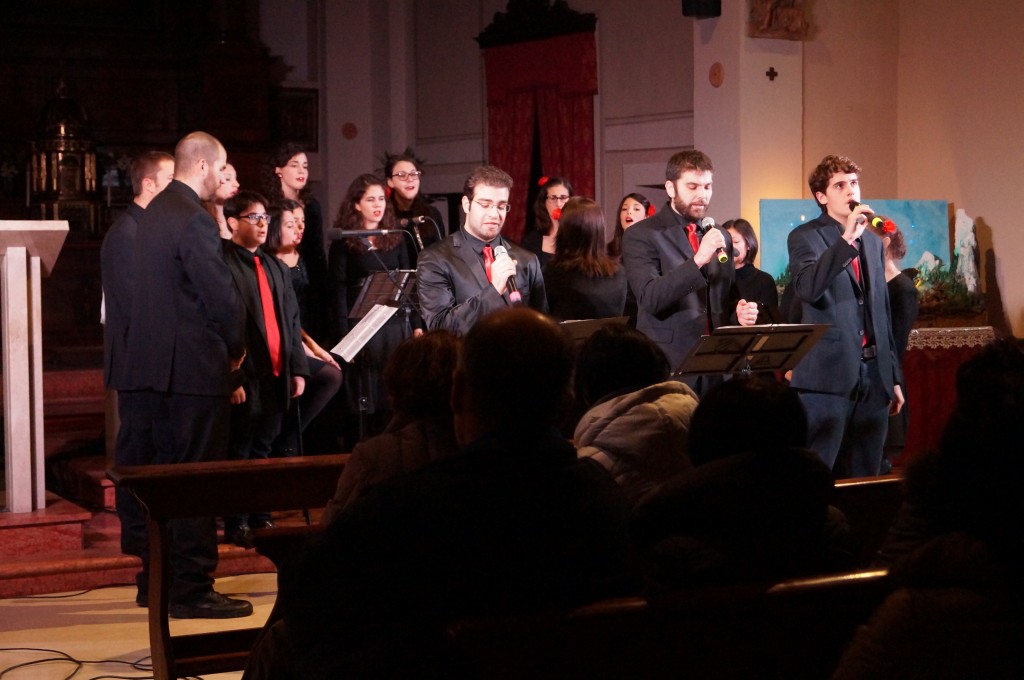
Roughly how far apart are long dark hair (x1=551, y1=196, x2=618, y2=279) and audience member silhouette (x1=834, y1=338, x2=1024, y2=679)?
3.54 metres

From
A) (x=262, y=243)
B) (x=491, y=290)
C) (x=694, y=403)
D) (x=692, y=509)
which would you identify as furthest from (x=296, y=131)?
(x=692, y=509)

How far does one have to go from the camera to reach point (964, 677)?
169 cm

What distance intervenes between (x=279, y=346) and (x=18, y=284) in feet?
3.37

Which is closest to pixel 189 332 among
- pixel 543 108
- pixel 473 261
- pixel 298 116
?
pixel 473 261

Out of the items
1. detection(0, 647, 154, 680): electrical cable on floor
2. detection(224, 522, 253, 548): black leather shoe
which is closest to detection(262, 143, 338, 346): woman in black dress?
detection(224, 522, 253, 548): black leather shoe

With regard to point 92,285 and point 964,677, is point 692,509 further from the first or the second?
point 92,285

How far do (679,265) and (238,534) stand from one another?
6.88 feet

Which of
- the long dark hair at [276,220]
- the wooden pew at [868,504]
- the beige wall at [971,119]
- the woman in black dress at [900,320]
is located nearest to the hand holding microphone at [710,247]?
the woman in black dress at [900,320]

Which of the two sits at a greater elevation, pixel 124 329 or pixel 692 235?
pixel 692 235

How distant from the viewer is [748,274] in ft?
21.1

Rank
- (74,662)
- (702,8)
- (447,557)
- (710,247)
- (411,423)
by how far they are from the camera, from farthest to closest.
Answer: (702,8) < (710,247) < (74,662) < (411,423) < (447,557)

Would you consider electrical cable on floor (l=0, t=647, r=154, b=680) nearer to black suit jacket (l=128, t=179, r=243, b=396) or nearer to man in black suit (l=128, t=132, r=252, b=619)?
man in black suit (l=128, t=132, r=252, b=619)

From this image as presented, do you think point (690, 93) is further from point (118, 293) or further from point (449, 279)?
point (118, 293)

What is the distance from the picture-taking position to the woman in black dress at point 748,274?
6.37 metres
